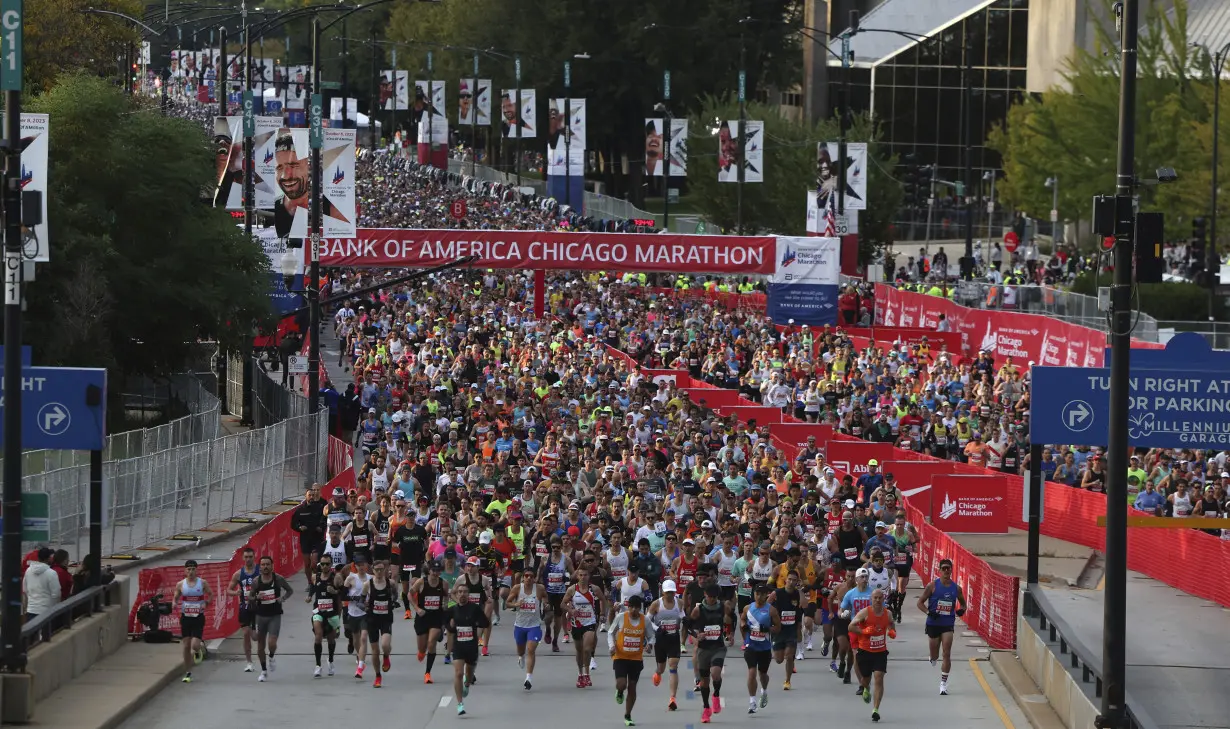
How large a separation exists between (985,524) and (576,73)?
7088 centimetres

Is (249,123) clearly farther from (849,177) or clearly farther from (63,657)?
(849,177)

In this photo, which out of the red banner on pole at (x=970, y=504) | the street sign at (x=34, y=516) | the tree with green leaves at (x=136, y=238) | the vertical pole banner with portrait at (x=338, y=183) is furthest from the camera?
the tree with green leaves at (x=136, y=238)

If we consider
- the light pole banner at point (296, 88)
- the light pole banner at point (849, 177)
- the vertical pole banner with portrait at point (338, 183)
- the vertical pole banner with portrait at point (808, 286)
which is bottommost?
the vertical pole banner with portrait at point (808, 286)

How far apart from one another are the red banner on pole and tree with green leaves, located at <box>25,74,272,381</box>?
1394cm

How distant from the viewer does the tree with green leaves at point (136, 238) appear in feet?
115

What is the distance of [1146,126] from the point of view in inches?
2520

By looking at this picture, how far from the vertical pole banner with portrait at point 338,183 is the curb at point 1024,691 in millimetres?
15721

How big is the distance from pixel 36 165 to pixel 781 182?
170ft

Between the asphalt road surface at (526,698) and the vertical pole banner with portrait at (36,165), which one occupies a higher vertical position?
the vertical pole banner with portrait at (36,165)

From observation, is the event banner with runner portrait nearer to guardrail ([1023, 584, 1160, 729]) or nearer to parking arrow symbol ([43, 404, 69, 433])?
guardrail ([1023, 584, 1160, 729])

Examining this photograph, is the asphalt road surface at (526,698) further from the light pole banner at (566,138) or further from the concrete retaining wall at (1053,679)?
the light pole banner at (566,138)

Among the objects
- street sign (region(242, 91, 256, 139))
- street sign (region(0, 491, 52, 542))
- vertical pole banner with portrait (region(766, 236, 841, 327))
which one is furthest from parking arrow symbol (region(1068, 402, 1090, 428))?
vertical pole banner with portrait (region(766, 236, 841, 327))

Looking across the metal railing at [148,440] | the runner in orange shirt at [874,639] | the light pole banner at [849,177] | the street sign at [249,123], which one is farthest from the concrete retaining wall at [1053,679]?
the light pole banner at [849,177]

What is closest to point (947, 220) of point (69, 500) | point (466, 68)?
point (466, 68)
